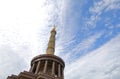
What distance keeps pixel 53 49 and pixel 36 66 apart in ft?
25.9

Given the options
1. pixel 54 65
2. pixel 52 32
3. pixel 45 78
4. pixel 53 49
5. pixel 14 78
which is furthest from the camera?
pixel 52 32

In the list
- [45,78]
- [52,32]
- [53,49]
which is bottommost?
[45,78]

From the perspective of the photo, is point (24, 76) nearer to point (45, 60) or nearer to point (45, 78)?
point (45, 78)

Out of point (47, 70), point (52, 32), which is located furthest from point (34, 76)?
point (52, 32)

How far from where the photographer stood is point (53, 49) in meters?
67.4

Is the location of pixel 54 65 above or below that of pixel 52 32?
below

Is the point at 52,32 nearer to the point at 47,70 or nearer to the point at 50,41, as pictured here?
the point at 50,41

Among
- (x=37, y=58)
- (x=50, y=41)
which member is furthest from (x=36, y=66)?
(x=50, y=41)

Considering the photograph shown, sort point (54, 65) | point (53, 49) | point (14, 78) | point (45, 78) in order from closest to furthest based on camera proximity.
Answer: point (45, 78) → point (14, 78) → point (54, 65) → point (53, 49)

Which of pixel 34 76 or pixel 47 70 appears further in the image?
pixel 47 70

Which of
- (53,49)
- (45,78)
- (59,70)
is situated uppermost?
(53,49)

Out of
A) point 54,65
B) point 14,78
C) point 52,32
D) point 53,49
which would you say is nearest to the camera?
point 14,78

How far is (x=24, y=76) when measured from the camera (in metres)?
51.2

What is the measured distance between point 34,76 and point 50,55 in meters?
10.8
